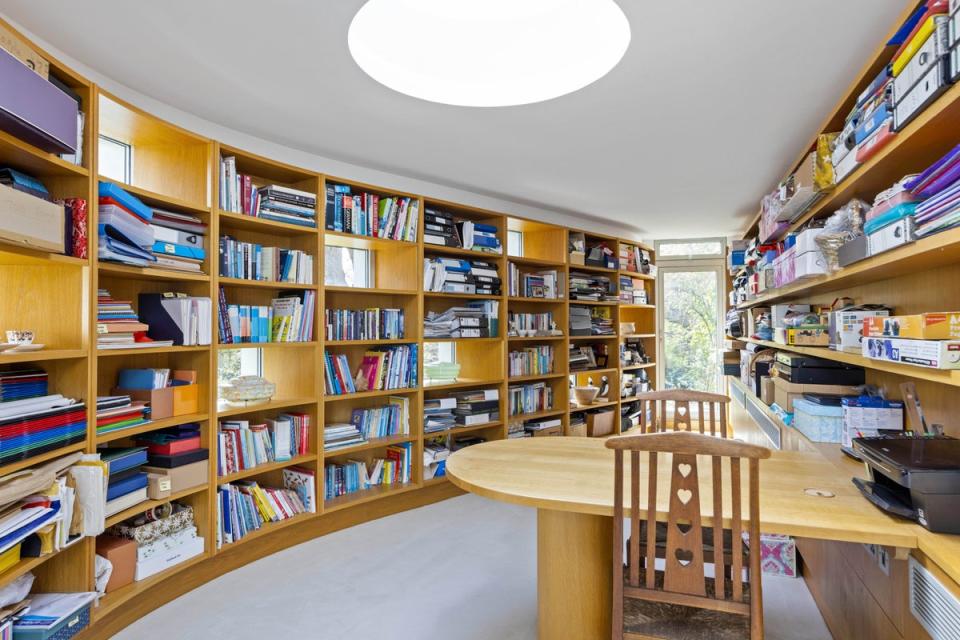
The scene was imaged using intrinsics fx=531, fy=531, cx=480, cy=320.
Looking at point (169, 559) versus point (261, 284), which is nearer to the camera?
point (169, 559)

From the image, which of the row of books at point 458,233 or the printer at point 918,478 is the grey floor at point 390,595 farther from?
the row of books at point 458,233

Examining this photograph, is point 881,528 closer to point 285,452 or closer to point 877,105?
point 877,105

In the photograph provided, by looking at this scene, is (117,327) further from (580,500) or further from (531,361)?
(531,361)

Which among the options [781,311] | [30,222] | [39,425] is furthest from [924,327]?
[39,425]

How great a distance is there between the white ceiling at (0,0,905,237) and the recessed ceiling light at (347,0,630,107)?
0.06m

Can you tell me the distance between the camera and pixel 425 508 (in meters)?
3.92

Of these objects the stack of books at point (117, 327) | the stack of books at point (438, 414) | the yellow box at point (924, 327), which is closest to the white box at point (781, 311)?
the yellow box at point (924, 327)

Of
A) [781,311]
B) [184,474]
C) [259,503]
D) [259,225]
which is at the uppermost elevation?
[259,225]

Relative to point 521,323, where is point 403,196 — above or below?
above

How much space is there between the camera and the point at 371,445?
3625 millimetres

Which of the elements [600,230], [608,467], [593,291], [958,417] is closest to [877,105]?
[958,417]

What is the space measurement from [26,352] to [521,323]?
3.56 meters

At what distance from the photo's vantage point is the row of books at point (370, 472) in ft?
11.6

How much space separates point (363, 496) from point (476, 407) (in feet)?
3.81
